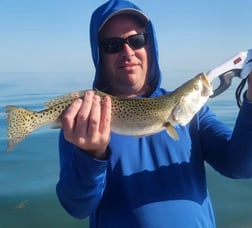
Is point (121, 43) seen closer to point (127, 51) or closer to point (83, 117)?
point (127, 51)

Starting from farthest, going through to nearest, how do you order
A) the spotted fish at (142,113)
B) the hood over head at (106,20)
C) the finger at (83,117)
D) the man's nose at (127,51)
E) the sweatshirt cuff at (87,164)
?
the hood over head at (106,20), the man's nose at (127,51), the spotted fish at (142,113), the sweatshirt cuff at (87,164), the finger at (83,117)

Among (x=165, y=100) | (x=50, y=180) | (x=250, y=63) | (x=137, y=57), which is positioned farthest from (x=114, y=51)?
(x=50, y=180)

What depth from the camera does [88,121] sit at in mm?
2961

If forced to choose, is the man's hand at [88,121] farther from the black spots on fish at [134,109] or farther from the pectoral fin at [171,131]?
the pectoral fin at [171,131]

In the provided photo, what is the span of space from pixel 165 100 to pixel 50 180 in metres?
6.68

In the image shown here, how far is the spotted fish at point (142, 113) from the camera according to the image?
3309 millimetres

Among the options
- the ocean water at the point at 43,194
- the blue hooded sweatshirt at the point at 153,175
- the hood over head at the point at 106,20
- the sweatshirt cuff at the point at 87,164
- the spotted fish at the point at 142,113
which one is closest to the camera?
the sweatshirt cuff at the point at 87,164

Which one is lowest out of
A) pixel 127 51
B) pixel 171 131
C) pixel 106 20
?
pixel 171 131

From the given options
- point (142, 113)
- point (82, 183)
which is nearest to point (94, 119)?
point (82, 183)

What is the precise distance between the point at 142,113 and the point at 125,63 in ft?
1.97

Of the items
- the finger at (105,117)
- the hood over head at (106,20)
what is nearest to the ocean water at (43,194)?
the hood over head at (106,20)

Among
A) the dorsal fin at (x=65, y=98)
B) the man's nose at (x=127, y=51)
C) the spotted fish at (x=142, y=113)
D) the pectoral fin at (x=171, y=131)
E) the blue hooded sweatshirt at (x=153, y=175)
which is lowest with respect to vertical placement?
the blue hooded sweatshirt at (x=153, y=175)

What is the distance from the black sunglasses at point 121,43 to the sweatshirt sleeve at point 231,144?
94 centimetres

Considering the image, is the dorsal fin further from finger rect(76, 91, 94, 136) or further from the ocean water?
the ocean water
